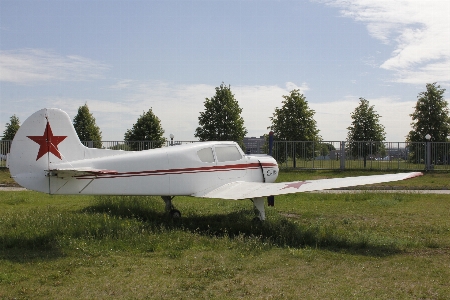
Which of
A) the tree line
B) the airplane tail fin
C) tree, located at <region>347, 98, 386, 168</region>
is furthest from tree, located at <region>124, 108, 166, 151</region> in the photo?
the airplane tail fin

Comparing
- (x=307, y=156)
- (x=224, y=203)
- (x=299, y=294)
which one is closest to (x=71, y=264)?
(x=299, y=294)

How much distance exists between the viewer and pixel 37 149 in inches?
336

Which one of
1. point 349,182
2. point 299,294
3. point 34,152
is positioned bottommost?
point 299,294

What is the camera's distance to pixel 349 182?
9664 millimetres

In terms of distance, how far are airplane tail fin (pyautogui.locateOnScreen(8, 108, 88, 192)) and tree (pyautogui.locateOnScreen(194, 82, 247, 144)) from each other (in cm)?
2034

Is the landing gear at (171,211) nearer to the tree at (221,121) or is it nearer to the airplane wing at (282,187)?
the airplane wing at (282,187)

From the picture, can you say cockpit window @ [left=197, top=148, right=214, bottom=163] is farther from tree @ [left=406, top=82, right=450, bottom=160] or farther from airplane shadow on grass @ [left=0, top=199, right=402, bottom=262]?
tree @ [left=406, top=82, right=450, bottom=160]

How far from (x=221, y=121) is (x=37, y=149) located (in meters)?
20.9

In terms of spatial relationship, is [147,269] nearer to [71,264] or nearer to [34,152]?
[71,264]

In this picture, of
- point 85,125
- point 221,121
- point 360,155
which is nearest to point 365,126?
point 360,155

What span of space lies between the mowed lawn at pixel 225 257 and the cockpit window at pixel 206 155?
60.9 inches

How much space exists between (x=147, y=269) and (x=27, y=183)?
3584mm

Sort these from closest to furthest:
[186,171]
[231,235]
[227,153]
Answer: [231,235] < [186,171] < [227,153]

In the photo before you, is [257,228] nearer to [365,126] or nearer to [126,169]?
[126,169]
